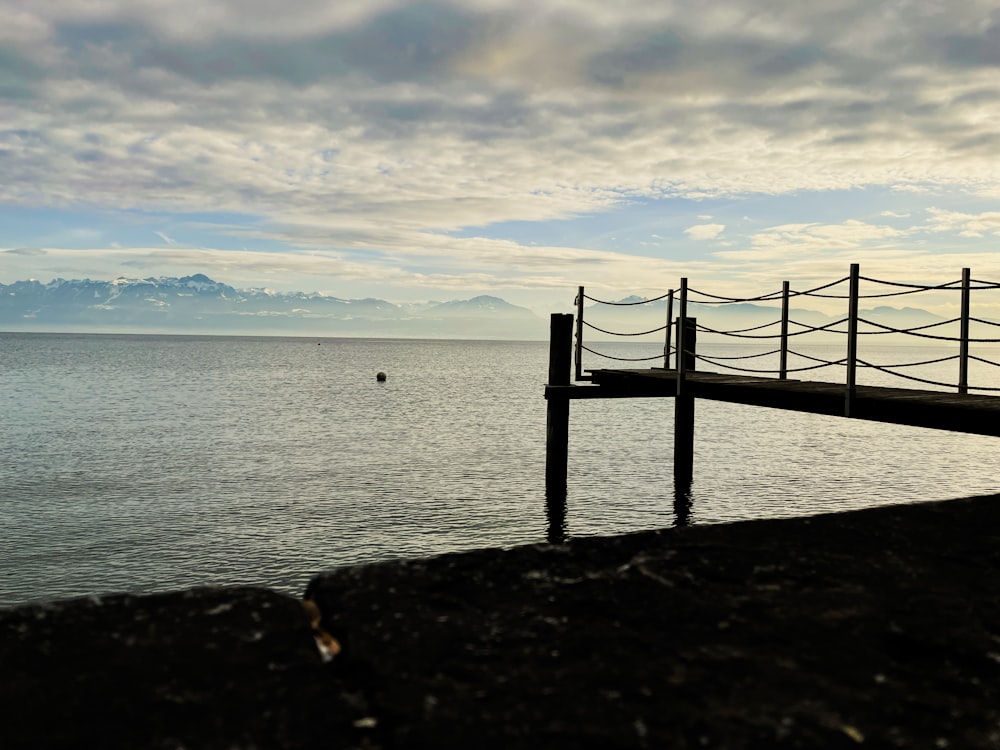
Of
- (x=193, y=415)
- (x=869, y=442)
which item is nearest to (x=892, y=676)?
(x=869, y=442)

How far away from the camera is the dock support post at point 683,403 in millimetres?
15312

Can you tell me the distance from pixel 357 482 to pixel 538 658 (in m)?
20.8

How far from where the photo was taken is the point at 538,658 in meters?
1.59

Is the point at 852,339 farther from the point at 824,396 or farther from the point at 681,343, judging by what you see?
the point at 681,343

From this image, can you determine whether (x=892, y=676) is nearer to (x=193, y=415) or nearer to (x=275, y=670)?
(x=275, y=670)

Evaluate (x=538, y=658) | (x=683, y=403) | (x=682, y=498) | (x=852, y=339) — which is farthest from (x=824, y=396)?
(x=538, y=658)

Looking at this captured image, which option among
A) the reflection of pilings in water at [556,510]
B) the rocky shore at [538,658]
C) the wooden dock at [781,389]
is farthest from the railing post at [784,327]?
the rocky shore at [538,658]

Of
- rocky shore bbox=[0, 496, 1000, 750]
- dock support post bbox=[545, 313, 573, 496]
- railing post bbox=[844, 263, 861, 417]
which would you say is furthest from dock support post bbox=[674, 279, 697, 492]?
rocky shore bbox=[0, 496, 1000, 750]

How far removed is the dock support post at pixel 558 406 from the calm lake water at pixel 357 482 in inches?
38.1

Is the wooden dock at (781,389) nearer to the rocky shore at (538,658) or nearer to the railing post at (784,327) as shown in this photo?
the railing post at (784,327)

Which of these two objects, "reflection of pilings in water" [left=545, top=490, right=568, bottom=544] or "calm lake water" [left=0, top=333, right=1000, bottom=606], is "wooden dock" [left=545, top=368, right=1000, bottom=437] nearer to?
"reflection of pilings in water" [left=545, top=490, right=568, bottom=544]

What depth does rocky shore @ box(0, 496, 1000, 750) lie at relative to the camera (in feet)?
4.43

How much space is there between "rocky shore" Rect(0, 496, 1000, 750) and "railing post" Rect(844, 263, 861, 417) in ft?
30.5

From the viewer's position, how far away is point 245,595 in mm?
1897
